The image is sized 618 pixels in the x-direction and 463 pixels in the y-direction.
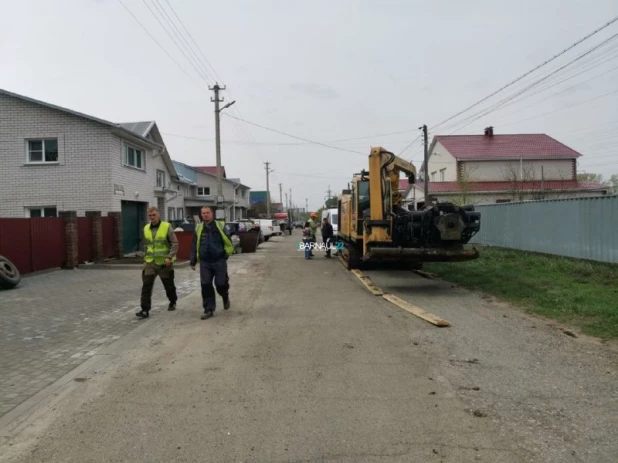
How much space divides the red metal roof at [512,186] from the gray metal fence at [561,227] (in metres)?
14.4

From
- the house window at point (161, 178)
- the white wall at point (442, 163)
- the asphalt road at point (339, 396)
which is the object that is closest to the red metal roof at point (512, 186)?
the white wall at point (442, 163)

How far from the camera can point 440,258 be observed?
10.8m

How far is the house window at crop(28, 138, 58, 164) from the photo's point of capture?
21.5 metres

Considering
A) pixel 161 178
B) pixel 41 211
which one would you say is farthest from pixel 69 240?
pixel 161 178

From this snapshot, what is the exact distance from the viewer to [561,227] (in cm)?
1502

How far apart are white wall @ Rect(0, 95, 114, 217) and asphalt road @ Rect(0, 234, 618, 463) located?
48.4 feet

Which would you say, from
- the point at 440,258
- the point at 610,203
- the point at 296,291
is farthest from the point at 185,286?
the point at 610,203

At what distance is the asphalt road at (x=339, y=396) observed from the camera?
3.66 metres

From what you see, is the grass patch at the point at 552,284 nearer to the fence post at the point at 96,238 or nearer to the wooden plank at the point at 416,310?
the wooden plank at the point at 416,310

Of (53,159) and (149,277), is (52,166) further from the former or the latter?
Answer: (149,277)

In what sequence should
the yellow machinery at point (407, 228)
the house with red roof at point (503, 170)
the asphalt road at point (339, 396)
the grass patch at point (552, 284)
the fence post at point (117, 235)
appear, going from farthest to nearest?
the house with red roof at point (503, 170) < the fence post at point (117, 235) < the yellow machinery at point (407, 228) < the grass patch at point (552, 284) < the asphalt road at point (339, 396)

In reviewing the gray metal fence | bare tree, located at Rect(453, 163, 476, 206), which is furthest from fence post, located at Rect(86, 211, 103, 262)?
bare tree, located at Rect(453, 163, 476, 206)

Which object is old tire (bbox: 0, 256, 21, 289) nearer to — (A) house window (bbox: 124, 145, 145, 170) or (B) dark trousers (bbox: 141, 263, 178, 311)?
(B) dark trousers (bbox: 141, 263, 178, 311)

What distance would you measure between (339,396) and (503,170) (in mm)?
37345
